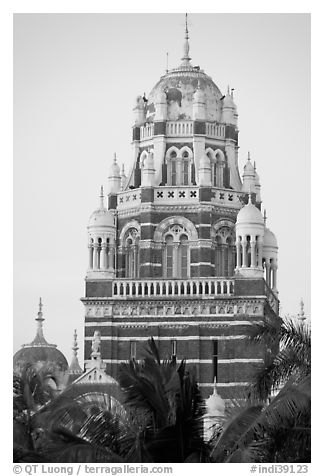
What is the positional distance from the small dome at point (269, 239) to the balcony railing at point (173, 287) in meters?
4.71

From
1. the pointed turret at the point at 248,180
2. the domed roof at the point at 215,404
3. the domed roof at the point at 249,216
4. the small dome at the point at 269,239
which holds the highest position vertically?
the pointed turret at the point at 248,180

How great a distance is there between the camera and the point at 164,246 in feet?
255

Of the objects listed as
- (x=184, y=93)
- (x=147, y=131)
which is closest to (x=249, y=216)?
(x=147, y=131)

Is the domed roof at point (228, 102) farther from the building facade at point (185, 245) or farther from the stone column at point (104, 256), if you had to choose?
the stone column at point (104, 256)

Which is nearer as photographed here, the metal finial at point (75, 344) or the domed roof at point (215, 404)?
the domed roof at point (215, 404)

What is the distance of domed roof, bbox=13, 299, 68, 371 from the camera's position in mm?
77375

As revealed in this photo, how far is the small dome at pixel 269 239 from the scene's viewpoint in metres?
79.6

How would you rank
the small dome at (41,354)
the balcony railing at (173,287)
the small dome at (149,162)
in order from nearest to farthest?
the balcony railing at (173,287) → the small dome at (41,354) → the small dome at (149,162)

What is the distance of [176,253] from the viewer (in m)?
77.6

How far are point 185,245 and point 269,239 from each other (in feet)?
13.2

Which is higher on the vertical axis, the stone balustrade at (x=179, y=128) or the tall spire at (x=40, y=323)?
the stone balustrade at (x=179, y=128)

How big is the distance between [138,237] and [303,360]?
35552 mm

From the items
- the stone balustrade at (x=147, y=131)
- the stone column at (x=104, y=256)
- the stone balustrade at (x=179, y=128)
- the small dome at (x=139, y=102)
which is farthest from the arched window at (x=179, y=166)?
the stone column at (x=104, y=256)

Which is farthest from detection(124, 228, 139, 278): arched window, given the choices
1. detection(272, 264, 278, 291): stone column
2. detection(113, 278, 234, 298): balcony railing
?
detection(272, 264, 278, 291): stone column
